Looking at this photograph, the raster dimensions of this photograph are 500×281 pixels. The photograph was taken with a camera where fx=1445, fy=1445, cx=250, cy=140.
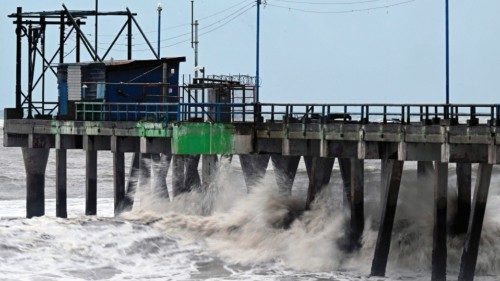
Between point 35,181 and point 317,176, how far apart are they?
1121cm

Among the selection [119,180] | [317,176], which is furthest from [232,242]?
[119,180]

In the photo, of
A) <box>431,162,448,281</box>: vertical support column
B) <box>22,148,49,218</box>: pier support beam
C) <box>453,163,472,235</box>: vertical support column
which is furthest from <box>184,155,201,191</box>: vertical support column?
<box>431,162,448,281</box>: vertical support column

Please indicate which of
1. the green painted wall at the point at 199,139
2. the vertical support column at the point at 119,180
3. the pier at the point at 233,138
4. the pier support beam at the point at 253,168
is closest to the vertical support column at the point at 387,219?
the pier at the point at 233,138

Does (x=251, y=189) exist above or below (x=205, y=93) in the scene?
below

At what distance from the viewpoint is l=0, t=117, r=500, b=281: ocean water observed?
38688 millimetres

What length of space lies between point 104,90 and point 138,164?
4.12m

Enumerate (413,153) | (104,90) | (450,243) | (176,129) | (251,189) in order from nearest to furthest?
(413,153)
(450,243)
(176,129)
(251,189)
(104,90)

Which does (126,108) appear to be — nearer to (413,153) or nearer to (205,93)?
(205,93)

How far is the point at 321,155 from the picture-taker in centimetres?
4044

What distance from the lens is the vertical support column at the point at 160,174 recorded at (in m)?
52.6

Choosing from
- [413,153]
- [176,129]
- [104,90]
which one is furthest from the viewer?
[104,90]

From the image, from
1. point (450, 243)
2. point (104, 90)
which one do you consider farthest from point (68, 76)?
point (450, 243)

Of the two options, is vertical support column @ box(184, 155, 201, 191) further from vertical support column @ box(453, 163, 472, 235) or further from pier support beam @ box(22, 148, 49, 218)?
vertical support column @ box(453, 163, 472, 235)

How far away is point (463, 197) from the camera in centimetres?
3847
